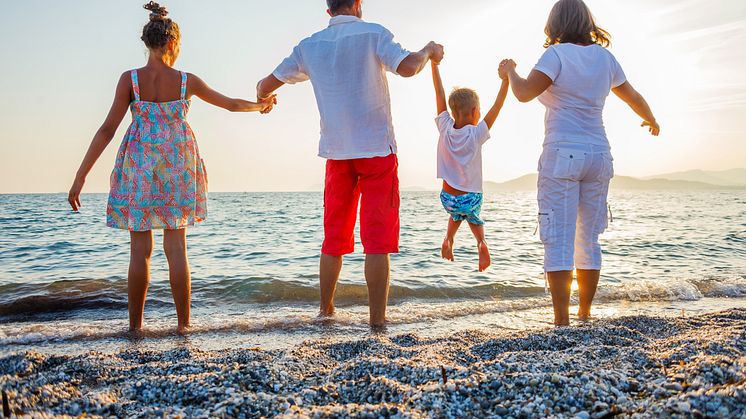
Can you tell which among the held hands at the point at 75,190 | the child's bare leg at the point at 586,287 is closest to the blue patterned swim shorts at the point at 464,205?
the child's bare leg at the point at 586,287

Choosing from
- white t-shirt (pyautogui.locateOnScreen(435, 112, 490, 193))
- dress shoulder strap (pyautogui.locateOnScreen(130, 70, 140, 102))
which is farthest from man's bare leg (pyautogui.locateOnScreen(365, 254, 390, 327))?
dress shoulder strap (pyautogui.locateOnScreen(130, 70, 140, 102))

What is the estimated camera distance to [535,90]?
3.58 m

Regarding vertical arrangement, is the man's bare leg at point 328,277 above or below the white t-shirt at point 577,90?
below

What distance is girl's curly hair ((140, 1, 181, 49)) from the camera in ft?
12.5

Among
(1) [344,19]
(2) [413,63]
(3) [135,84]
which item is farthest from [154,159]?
(2) [413,63]

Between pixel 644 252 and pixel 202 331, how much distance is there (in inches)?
335

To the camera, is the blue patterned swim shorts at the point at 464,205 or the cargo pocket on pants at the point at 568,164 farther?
the blue patterned swim shorts at the point at 464,205

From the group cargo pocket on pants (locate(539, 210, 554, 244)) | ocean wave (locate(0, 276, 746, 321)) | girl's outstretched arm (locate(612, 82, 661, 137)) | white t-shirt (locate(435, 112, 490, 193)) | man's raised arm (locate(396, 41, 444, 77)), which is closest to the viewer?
man's raised arm (locate(396, 41, 444, 77))

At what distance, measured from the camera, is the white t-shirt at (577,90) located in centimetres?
360

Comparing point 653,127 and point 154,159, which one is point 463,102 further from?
point 154,159

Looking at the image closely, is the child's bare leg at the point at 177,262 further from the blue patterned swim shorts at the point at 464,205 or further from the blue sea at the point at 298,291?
the blue patterned swim shorts at the point at 464,205

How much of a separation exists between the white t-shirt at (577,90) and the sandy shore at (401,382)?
1.48 meters

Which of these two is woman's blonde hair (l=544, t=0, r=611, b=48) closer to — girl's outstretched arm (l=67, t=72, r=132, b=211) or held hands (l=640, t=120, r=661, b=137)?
held hands (l=640, t=120, r=661, b=137)

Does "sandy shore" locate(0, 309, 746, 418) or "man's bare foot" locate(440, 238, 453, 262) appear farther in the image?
"man's bare foot" locate(440, 238, 453, 262)
